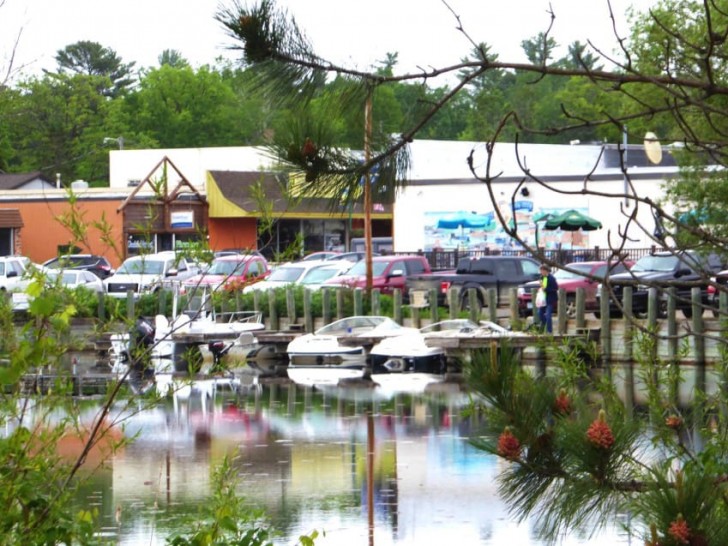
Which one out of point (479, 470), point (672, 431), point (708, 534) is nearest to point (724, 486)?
point (708, 534)

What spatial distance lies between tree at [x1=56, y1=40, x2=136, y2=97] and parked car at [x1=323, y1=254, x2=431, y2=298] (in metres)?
72.8

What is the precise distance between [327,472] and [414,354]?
15.6 metres

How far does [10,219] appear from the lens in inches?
2319

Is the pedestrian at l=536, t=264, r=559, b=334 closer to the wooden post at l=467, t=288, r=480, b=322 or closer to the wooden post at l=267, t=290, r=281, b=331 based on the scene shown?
the wooden post at l=467, t=288, r=480, b=322

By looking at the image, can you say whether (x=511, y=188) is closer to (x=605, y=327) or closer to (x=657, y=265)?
(x=657, y=265)

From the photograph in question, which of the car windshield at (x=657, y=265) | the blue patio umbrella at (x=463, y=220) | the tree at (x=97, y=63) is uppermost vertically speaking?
the tree at (x=97, y=63)

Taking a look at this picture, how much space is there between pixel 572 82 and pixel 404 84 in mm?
89415

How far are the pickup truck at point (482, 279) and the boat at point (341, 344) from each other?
119 inches

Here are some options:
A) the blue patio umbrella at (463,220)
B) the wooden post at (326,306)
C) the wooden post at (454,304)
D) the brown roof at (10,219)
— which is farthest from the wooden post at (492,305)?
the brown roof at (10,219)

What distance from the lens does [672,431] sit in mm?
5586

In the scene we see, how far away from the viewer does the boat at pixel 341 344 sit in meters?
34.9

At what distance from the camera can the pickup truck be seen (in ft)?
126

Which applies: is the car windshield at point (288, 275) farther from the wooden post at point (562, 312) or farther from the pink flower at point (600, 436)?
the pink flower at point (600, 436)

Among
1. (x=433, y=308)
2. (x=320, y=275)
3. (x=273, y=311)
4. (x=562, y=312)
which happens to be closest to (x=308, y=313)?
(x=273, y=311)
